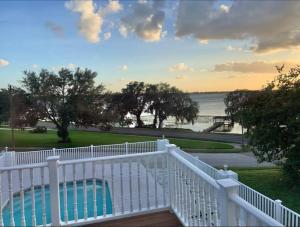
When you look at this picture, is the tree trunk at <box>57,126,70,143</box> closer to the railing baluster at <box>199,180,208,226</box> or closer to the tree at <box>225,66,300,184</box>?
the tree at <box>225,66,300,184</box>

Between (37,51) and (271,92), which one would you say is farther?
(37,51)

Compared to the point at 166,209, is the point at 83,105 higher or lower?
higher

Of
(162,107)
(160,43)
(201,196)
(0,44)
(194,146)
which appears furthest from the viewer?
(162,107)

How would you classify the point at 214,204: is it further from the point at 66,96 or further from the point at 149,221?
the point at 66,96

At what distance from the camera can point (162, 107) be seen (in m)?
38.3

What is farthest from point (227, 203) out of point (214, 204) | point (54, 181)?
point (54, 181)

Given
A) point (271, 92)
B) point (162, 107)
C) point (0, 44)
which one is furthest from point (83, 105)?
point (162, 107)

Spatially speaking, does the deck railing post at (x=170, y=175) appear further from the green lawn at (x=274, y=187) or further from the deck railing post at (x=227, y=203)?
the green lawn at (x=274, y=187)

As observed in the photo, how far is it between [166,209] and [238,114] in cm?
774

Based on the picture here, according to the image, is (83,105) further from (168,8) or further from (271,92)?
(271,92)

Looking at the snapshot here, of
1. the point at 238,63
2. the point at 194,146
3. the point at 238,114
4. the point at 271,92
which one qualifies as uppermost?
the point at 238,63

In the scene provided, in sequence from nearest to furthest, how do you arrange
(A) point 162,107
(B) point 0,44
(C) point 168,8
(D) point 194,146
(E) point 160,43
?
(C) point 168,8, (B) point 0,44, (E) point 160,43, (D) point 194,146, (A) point 162,107

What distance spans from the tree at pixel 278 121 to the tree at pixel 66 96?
13.1m

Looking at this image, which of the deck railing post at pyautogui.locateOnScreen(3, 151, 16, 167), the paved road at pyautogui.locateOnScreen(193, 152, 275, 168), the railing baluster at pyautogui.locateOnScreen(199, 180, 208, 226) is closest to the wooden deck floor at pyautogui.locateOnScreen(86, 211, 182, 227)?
the railing baluster at pyautogui.locateOnScreen(199, 180, 208, 226)
